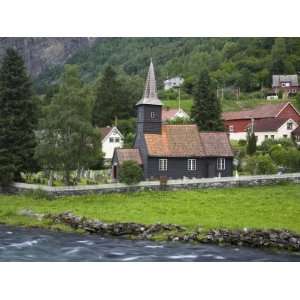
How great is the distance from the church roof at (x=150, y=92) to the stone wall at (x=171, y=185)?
176cm

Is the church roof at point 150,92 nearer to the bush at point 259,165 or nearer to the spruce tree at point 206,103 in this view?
the spruce tree at point 206,103

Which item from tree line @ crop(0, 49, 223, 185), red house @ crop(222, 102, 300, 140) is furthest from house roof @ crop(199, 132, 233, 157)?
red house @ crop(222, 102, 300, 140)

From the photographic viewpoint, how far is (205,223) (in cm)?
1245

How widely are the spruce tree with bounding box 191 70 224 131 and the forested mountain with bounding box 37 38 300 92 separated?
19cm

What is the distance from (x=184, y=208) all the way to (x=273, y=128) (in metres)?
2.41

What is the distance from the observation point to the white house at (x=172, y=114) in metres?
14.4

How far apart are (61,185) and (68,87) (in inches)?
80.1

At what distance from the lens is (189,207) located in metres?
13.5

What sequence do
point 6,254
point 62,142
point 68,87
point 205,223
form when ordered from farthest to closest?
point 62,142 < point 68,87 < point 205,223 < point 6,254

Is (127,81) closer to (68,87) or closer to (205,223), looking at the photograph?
(68,87)

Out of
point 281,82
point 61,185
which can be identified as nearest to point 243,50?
point 281,82

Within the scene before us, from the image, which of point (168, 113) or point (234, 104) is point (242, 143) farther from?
point (168, 113)

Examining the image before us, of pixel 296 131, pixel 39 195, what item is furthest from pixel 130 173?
pixel 296 131

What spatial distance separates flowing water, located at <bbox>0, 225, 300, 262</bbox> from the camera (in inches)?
445
